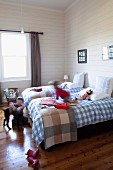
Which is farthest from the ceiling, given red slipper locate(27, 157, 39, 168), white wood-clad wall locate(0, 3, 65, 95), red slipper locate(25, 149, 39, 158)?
red slipper locate(27, 157, 39, 168)

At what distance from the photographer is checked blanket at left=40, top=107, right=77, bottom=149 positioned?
85.1 inches

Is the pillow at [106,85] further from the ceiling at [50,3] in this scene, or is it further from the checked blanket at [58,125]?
the ceiling at [50,3]

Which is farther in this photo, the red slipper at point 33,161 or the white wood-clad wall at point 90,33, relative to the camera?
the white wood-clad wall at point 90,33

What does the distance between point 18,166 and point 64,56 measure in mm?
4330

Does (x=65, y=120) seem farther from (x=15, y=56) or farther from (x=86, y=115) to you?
(x=15, y=56)

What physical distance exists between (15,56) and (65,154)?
372cm

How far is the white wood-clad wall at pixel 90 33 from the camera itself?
3383 mm

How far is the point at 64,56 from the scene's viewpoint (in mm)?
5535

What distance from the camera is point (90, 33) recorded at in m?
3.96

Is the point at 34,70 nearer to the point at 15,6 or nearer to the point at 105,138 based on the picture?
the point at 15,6

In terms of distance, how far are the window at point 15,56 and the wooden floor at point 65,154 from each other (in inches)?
104

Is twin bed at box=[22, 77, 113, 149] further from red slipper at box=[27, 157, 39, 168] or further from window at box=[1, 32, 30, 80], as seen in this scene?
window at box=[1, 32, 30, 80]

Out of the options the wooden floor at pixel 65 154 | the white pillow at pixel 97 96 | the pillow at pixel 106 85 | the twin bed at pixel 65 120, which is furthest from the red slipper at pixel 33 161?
the pillow at pixel 106 85

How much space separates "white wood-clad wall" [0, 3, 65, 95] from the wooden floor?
2802 millimetres
